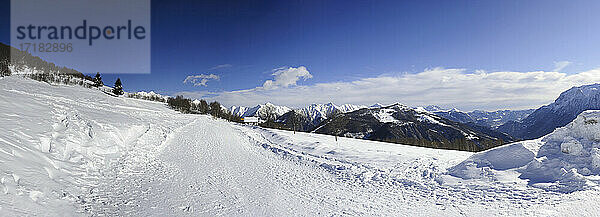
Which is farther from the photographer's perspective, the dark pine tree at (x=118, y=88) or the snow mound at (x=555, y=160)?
the dark pine tree at (x=118, y=88)

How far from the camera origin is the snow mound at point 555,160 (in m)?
9.55

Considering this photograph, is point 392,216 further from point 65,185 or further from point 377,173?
point 65,185

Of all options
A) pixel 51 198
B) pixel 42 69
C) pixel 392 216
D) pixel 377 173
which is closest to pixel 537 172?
pixel 377 173

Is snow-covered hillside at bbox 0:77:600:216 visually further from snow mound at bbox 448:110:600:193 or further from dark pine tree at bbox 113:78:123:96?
dark pine tree at bbox 113:78:123:96

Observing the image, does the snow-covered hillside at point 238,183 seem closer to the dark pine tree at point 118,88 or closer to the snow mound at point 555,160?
the snow mound at point 555,160

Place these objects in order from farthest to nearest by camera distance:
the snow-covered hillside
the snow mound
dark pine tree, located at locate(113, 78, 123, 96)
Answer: dark pine tree, located at locate(113, 78, 123, 96) → the snow mound → the snow-covered hillside

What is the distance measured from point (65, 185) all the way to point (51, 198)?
149 centimetres

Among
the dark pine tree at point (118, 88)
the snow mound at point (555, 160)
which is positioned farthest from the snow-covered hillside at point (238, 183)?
the dark pine tree at point (118, 88)

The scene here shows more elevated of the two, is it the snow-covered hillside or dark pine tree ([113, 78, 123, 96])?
dark pine tree ([113, 78, 123, 96])

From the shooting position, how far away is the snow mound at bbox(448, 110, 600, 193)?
31.3ft

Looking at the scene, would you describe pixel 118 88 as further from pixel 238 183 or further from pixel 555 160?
pixel 555 160

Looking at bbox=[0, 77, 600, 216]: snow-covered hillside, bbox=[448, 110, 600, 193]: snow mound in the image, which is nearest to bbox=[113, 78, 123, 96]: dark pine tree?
bbox=[0, 77, 600, 216]: snow-covered hillside

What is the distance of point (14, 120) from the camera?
11.7m

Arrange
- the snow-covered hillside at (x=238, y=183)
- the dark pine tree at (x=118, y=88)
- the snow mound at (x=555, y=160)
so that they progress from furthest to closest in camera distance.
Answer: the dark pine tree at (x=118, y=88) < the snow mound at (x=555, y=160) < the snow-covered hillside at (x=238, y=183)
